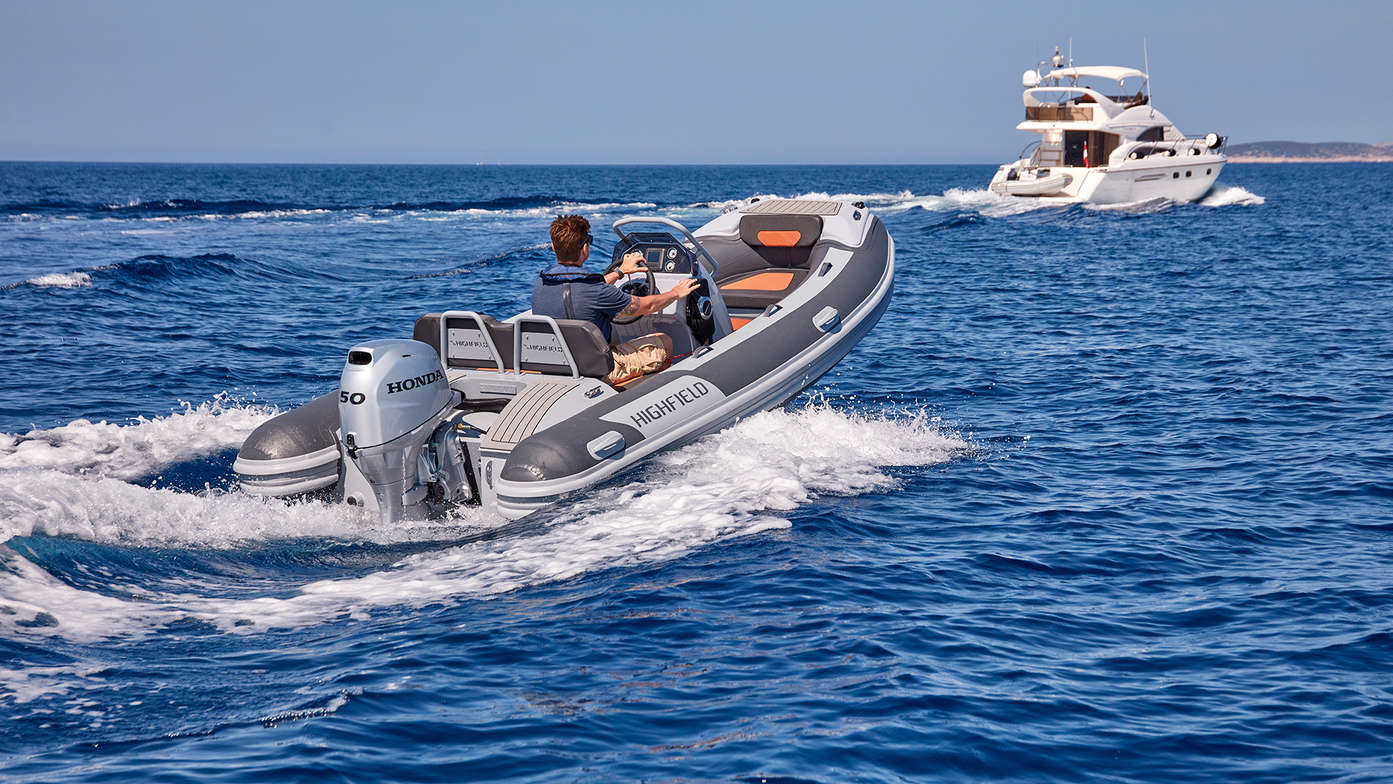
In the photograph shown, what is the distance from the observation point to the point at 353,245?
92.6ft

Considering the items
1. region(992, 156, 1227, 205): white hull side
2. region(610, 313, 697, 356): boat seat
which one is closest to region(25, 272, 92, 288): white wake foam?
region(610, 313, 697, 356): boat seat

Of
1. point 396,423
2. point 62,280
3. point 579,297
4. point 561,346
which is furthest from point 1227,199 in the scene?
point 396,423

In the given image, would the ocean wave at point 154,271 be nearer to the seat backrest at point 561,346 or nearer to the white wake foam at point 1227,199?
the seat backrest at point 561,346

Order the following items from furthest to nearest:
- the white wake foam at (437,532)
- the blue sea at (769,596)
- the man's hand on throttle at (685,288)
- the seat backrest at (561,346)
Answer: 1. the man's hand on throttle at (685,288)
2. the seat backrest at (561,346)
3. the white wake foam at (437,532)
4. the blue sea at (769,596)

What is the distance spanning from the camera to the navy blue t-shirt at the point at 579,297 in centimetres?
713

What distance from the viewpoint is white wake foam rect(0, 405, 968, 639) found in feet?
16.6

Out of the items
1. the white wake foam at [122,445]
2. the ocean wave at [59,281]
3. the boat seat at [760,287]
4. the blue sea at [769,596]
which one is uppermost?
the ocean wave at [59,281]

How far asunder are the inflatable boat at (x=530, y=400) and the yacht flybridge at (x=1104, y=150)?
109 feet

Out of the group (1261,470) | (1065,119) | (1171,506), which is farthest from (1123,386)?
(1065,119)

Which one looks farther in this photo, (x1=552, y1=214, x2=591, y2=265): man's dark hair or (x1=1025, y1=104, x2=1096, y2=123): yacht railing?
(x1=1025, y1=104, x2=1096, y2=123): yacht railing

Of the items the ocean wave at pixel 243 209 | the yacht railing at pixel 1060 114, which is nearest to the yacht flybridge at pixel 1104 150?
the yacht railing at pixel 1060 114

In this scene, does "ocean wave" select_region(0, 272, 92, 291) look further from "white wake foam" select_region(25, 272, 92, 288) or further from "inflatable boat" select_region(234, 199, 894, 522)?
"inflatable boat" select_region(234, 199, 894, 522)

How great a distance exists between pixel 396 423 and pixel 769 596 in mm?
2258

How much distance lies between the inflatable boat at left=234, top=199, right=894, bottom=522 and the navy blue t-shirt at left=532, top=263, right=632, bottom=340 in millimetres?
193
